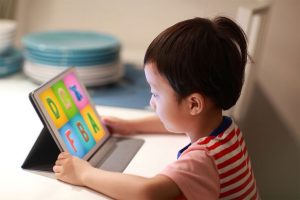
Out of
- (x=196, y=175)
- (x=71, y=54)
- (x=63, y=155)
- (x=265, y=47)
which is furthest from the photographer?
(x=265, y=47)

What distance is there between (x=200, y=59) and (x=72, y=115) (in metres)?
0.33

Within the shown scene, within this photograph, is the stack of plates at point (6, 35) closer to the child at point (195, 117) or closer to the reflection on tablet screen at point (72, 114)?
the reflection on tablet screen at point (72, 114)

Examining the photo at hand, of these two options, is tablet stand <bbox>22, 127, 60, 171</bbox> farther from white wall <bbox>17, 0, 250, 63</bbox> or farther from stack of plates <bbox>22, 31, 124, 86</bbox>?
→ white wall <bbox>17, 0, 250, 63</bbox>

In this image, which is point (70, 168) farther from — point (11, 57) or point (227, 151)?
point (11, 57)

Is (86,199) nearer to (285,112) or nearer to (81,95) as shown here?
(81,95)

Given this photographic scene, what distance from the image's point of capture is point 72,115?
0.91 meters

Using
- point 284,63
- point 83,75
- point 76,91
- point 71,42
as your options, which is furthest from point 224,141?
point 284,63

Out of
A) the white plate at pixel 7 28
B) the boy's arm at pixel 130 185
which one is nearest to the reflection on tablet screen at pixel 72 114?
the boy's arm at pixel 130 185

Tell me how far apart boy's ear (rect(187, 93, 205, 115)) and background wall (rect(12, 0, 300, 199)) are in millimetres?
754

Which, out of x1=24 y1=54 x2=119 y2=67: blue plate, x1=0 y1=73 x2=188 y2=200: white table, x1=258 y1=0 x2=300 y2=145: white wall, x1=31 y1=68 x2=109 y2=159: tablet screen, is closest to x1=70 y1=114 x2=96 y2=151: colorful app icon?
x1=31 y1=68 x2=109 y2=159: tablet screen

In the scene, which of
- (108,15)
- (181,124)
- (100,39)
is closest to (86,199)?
(181,124)

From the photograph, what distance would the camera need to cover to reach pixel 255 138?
5.17 ft

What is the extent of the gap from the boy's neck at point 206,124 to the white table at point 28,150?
114mm

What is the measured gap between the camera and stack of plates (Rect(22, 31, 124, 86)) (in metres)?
1.25
